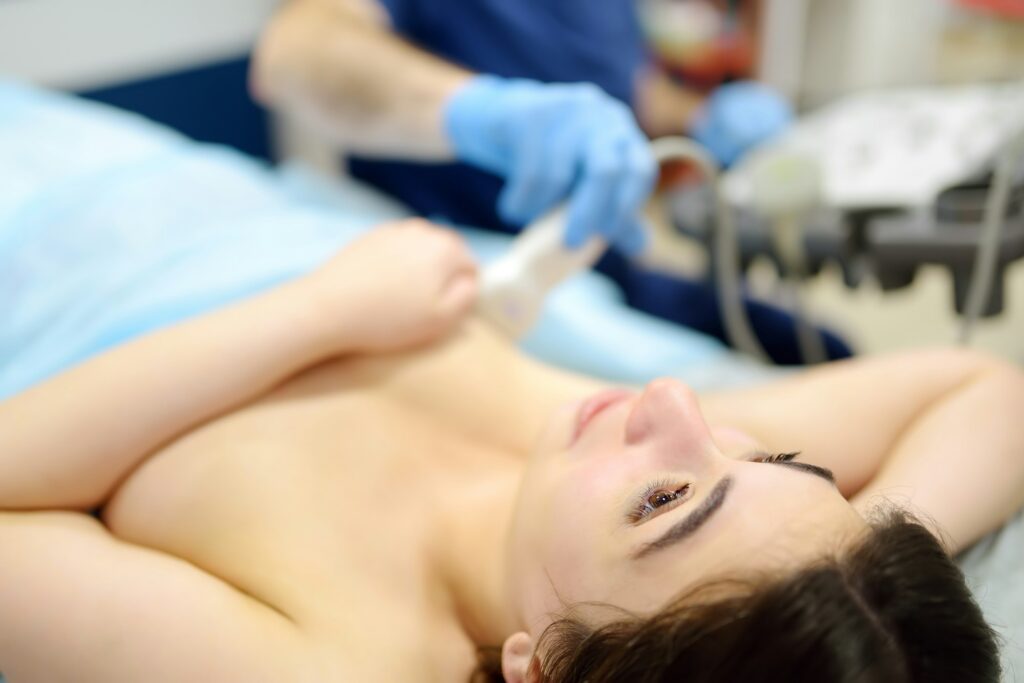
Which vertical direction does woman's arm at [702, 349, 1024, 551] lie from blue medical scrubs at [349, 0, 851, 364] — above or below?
below

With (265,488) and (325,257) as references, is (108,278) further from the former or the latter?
(265,488)

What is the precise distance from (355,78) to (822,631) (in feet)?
3.73

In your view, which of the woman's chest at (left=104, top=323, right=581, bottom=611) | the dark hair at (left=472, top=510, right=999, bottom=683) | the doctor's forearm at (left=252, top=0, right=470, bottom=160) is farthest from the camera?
the doctor's forearm at (left=252, top=0, right=470, bottom=160)

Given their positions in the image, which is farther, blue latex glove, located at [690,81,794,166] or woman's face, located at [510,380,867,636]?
blue latex glove, located at [690,81,794,166]

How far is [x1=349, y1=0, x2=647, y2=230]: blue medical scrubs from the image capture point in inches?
64.4

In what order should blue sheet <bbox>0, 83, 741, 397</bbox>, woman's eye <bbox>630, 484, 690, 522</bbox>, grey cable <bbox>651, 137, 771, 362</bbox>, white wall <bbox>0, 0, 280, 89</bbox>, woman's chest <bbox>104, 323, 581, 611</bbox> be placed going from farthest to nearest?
white wall <bbox>0, 0, 280, 89</bbox> → grey cable <bbox>651, 137, 771, 362</bbox> → blue sheet <bbox>0, 83, 741, 397</bbox> → woman's chest <bbox>104, 323, 581, 611</bbox> → woman's eye <bbox>630, 484, 690, 522</bbox>

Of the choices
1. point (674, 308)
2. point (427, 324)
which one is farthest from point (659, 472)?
point (674, 308)

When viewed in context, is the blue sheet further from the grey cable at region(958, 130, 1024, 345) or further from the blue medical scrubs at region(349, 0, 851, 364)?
the grey cable at region(958, 130, 1024, 345)

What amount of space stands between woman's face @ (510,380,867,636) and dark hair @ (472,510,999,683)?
0.02 m

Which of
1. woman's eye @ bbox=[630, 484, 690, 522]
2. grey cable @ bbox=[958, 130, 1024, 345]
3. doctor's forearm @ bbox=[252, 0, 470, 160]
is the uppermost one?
doctor's forearm @ bbox=[252, 0, 470, 160]

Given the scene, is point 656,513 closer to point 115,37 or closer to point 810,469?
point 810,469

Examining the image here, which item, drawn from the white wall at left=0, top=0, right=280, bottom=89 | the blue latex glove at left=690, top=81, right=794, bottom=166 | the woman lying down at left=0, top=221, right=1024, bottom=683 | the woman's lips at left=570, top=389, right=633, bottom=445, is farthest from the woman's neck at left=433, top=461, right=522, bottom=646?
the white wall at left=0, top=0, right=280, bottom=89

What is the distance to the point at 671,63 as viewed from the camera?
2.83m

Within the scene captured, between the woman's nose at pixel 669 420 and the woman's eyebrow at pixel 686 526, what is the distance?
5 centimetres
